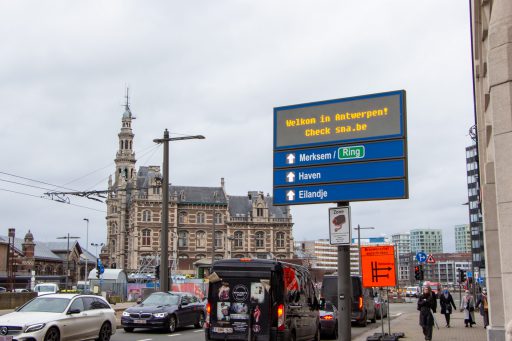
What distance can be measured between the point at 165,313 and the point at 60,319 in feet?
24.3

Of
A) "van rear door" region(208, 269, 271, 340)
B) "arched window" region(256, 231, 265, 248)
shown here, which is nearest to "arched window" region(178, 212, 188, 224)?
"arched window" region(256, 231, 265, 248)

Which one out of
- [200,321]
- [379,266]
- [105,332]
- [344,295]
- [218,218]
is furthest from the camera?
[218,218]

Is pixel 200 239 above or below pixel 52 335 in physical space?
above

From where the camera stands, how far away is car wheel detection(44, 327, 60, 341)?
1544 centimetres

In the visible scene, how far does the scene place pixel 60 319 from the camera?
52.5 feet

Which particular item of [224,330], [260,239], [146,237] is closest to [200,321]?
[224,330]

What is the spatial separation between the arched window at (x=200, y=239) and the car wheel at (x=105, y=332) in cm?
8057

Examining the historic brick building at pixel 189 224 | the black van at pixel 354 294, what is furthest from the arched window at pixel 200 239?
the black van at pixel 354 294

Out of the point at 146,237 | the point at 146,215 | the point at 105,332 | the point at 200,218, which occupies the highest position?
the point at 146,215

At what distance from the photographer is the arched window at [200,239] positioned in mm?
98750

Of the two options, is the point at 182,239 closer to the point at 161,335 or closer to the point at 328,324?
the point at 161,335

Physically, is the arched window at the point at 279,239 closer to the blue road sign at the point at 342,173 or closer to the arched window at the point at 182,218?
the arched window at the point at 182,218

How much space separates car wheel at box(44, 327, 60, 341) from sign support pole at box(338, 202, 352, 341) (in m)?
7.31

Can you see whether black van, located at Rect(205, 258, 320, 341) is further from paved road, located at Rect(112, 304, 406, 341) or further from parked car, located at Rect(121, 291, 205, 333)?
parked car, located at Rect(121, 291, 205, 333)
